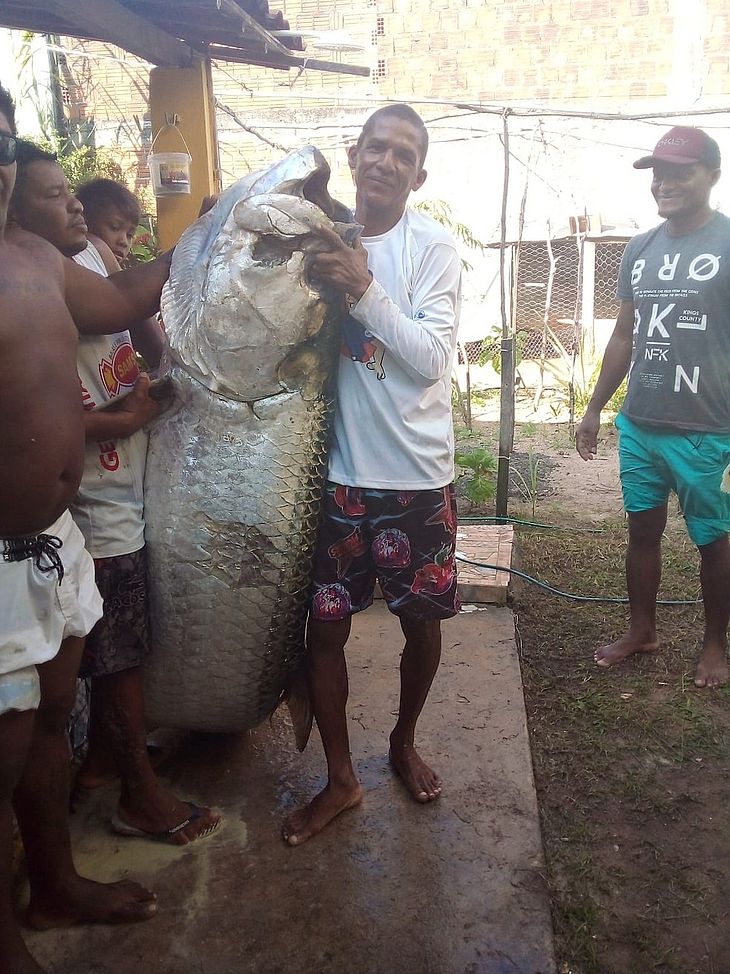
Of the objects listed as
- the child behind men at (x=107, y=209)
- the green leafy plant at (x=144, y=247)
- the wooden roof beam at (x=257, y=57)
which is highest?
the wooden roof beam at (x=257, y=57)

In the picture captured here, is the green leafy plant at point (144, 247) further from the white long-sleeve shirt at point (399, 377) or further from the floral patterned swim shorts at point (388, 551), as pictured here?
the floral patterned swim shorts at point (388, 551)

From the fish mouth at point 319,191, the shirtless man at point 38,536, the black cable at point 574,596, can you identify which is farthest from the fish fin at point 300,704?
the black cable at point 574,596

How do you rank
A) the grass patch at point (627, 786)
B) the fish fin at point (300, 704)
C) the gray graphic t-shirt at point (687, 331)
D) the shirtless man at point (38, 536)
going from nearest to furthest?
1. the shirtless man at point (38, 536)
2. the grass patch at point (627, 786)
3. the fish fin at point (300, 704)
4. the gray graphic t-shirt at point (687, 331)

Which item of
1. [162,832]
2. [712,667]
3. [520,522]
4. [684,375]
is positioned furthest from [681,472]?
[162,832]

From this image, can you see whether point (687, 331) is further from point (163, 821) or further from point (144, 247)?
point (144, 247)

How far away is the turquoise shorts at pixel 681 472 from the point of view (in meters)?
3.14

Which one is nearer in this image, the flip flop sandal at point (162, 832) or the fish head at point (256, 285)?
the fish head at point (256, 285)

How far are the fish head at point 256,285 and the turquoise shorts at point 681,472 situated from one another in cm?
172

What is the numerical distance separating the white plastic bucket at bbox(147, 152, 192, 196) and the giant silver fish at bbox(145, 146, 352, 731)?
282cm

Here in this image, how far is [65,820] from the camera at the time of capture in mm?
1917

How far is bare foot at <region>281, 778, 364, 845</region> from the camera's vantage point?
→ 230 cm

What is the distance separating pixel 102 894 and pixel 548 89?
13.8 metres

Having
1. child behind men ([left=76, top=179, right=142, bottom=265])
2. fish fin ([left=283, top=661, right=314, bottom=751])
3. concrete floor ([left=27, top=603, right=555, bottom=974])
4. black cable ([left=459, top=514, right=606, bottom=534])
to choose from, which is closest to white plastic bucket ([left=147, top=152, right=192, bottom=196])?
child behind men ([left=76, top=179, right=142, bottom=265])

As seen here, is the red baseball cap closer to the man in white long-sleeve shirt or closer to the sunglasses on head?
the man in white long-sleeve shirt
